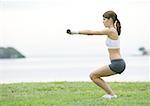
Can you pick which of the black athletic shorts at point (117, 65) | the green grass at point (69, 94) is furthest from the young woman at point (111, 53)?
the green grass at point (69, 94)

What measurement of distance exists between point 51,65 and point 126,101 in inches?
292

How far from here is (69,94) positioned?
972 cm

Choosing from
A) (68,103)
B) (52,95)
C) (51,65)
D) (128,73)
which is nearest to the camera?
(68,103)

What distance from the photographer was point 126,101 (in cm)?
863

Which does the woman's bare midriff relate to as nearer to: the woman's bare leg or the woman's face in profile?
the woman's bare leg

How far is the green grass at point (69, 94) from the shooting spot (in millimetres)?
8523

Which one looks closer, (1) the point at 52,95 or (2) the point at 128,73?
(1) the point at 52,95

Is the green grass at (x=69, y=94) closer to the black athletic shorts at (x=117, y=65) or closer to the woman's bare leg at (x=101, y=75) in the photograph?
the woman's bare leg at (x=101, y=75)

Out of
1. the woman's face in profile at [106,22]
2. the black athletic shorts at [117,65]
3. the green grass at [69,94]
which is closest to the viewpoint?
the green grass at [69,94]

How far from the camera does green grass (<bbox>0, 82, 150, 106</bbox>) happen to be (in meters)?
8.52

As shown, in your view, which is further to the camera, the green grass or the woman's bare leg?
the woman's bare leg

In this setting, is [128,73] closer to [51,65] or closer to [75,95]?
[51,65]

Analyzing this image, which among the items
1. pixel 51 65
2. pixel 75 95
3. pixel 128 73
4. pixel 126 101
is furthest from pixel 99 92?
pixel 51 65

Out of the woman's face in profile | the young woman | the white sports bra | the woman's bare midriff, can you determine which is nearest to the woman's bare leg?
the young woman
